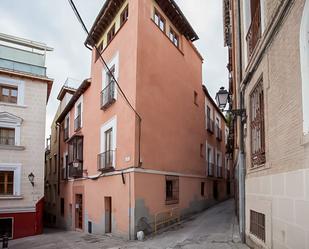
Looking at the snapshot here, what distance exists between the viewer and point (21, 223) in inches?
759

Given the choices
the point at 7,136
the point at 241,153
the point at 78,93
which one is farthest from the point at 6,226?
the point at 241,153

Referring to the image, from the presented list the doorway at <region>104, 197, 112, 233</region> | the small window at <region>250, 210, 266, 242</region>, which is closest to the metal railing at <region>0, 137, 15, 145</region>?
the doorway at <region>104, 197, 112, 233</region>

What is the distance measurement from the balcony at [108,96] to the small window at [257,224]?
835 centimetres

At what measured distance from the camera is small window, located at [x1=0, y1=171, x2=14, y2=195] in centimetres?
1914

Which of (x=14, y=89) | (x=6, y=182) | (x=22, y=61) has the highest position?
(x=22, y=61)

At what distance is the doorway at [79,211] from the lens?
20.0 m

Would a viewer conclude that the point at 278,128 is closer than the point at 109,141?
Yes

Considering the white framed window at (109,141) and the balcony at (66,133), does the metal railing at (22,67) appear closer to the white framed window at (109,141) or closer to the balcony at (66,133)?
the balcony at (66,133)

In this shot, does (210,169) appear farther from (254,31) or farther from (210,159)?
(254,31)

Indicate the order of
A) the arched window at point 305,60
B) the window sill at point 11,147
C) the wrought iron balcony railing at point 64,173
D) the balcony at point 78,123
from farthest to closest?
the wrought iron balcony railing at point 64,173 → the balcony at point 78,123 → the window sill at point 11,147 → the arched window at point 305,60

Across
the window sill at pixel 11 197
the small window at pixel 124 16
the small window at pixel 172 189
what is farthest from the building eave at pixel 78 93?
the small window at pixel 172 189

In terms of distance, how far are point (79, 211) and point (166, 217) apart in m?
7.68

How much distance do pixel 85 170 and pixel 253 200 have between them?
40.6ft

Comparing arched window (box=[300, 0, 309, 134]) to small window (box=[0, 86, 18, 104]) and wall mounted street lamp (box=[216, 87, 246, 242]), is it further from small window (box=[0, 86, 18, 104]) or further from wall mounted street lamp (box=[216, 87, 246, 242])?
small window (box=[0, 86, 18, 104])
